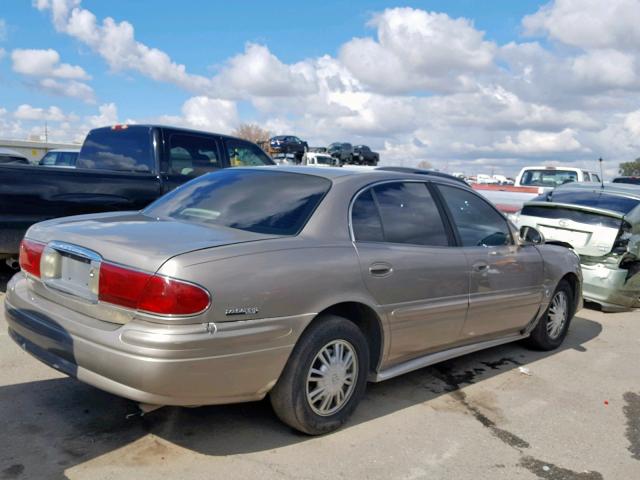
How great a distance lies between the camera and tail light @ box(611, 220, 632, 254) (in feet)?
24.9

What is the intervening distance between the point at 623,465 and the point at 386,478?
1.50 m

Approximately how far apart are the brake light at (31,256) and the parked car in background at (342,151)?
3094 cm

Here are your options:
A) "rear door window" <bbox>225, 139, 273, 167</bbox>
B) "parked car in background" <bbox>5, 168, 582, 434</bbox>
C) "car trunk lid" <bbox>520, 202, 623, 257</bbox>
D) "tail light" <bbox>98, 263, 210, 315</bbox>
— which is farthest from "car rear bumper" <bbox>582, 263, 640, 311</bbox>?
"tail light" <bbox>98, 263, 210, 315</bbox>

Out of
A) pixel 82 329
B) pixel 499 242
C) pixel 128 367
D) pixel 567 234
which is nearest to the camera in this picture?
pixel 128 367

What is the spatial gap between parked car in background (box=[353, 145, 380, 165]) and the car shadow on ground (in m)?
31.6

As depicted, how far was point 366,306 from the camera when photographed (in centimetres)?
375

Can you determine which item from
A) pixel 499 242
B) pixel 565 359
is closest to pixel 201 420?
pixel 499 242

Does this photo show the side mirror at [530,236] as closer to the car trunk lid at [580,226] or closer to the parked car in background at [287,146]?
the car trunk lid at [580,226]

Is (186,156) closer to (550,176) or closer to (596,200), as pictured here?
(596,200)

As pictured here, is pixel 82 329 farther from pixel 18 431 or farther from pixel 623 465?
pixel 623 465

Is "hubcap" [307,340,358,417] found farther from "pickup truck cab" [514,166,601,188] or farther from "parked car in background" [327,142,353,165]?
"parked car in background" [327,142,353,165]

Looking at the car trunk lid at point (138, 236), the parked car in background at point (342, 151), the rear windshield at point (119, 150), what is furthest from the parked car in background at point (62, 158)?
the parked car in background at point (342, 151)

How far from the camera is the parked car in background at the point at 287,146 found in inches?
1291

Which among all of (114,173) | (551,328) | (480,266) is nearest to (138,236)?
(480,266)
